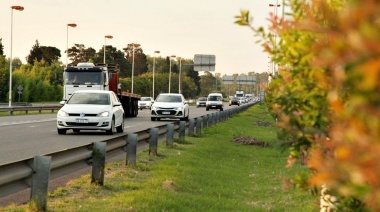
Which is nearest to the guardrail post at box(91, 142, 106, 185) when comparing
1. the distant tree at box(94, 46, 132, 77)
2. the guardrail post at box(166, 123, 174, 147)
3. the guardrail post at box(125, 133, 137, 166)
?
the guardrail post at box(125, 133, 137, 166)

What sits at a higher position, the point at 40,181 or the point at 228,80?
the point at 228,80

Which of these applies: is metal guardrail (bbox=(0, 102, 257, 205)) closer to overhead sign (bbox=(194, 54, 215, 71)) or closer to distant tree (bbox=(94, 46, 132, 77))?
overhead sign (bbox=(194, 54, 215, 71))

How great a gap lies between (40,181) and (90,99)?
57.4 feet

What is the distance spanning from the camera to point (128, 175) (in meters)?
12.2

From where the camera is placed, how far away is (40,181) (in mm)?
7910

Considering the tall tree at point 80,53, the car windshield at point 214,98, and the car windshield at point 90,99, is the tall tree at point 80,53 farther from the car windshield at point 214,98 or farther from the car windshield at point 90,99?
the car windshield at point 90,99

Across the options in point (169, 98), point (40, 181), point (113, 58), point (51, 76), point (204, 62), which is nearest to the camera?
point (40, 181)

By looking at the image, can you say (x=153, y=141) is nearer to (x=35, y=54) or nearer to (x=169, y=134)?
(x=169, y=134)

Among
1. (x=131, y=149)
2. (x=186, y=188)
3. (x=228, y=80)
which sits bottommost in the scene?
(x=186, y=188)

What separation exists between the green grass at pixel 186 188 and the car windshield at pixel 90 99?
A: 5.89 metres

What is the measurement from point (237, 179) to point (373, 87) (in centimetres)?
1327

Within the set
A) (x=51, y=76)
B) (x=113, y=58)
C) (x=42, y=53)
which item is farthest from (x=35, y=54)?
(x=51, y=76)

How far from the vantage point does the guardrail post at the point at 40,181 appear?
7.86 meters

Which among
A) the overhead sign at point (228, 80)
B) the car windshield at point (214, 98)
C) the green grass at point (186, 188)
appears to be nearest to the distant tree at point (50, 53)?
the overhead sign at point (228, 80)
